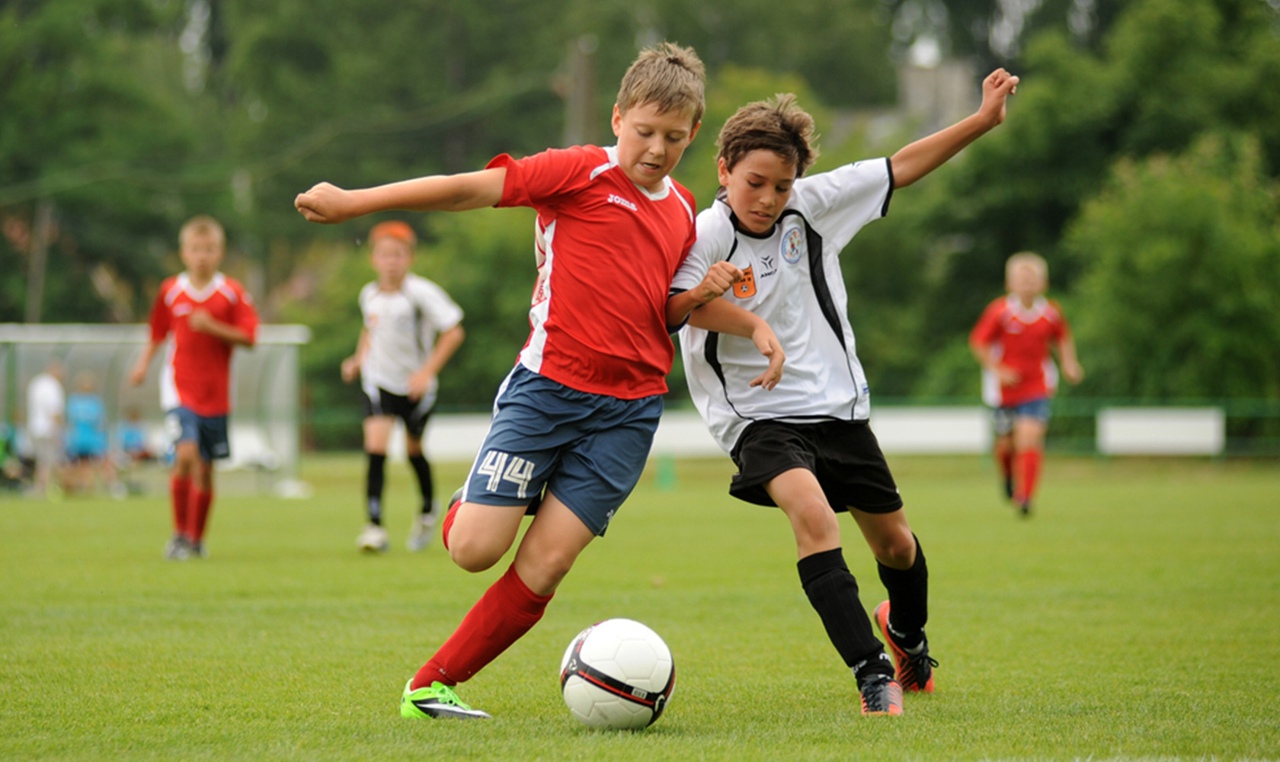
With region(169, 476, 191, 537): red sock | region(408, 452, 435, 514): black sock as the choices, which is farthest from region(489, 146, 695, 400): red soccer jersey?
region(408, 452, 435, 514): black sock

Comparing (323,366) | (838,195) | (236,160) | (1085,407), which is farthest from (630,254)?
(236,160)

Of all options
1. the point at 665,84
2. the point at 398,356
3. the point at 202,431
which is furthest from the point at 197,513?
the point at 665,84

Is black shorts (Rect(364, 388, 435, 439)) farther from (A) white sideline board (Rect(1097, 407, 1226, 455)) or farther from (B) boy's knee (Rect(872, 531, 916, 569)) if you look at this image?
(A) white sideline board (Rect(1097, 407, 1226, 455))

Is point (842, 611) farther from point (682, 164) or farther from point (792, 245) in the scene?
point (682, 164)

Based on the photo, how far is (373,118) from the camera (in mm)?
44469

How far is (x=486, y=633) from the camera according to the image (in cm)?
435

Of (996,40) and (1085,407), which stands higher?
(996,40)

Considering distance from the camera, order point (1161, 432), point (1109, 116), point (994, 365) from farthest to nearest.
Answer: point (1109, 116)
point (1161, 432)
point (994, 365)

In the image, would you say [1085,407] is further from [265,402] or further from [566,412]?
[566,412]

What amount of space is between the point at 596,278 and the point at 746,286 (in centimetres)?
55

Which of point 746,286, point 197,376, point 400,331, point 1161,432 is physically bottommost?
point 1161,432

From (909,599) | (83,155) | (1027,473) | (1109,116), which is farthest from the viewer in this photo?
(83,155)

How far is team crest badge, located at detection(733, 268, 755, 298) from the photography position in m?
4.63

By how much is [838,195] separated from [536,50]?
41710 mm
